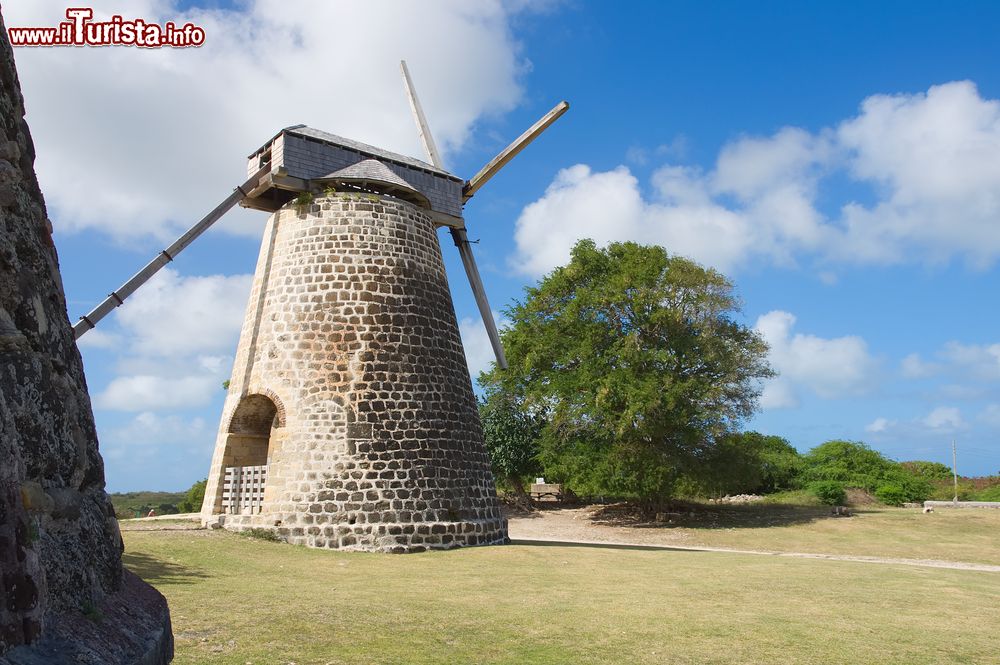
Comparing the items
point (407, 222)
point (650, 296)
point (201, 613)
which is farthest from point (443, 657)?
point (650, 296)

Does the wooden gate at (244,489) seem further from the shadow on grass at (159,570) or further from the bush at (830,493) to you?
the bush at (830,493)

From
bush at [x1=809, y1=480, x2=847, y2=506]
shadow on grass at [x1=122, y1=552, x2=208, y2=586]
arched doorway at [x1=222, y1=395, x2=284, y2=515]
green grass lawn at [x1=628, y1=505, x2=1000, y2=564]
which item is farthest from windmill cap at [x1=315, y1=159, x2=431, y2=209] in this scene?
bush at [x1=809, y1=480, x2=847, y2=506]

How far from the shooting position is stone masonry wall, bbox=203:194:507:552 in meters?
13.8

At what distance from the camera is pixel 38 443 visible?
2682mm

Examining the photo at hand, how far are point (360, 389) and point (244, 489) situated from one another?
9.86ft

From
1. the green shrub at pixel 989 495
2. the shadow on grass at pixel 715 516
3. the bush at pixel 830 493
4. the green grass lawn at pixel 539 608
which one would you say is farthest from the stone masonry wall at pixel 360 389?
the green shrub at pixel 989 495

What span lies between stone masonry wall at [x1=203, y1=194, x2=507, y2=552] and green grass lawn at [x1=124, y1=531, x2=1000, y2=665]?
0.92 metres

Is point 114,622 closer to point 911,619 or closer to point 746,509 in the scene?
point 911,619

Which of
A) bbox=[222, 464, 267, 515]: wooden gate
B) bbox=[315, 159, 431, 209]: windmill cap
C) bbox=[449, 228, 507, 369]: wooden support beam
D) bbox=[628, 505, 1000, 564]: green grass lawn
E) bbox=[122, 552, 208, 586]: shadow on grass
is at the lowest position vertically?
bbox=[628, 505, 1000, 564]: green grass lawn

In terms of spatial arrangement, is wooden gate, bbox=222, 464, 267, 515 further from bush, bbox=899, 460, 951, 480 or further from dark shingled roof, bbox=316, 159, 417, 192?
bush, bbox=899, 460, 951, 480

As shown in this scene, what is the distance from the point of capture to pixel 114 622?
291cm

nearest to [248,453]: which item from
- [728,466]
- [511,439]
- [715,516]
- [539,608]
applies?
[539,608]

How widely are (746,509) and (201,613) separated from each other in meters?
25.7

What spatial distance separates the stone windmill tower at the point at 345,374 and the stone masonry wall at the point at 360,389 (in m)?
0.03
